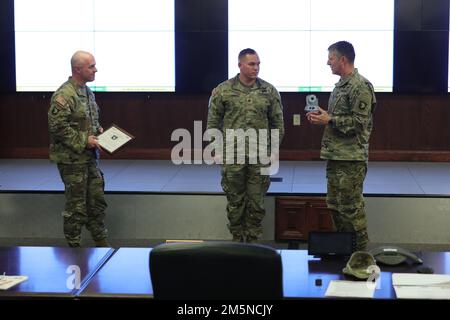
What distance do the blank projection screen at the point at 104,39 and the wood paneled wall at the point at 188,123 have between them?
0.22 meters

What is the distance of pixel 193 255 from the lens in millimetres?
1922

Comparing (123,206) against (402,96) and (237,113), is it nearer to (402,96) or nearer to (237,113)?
(237,113)

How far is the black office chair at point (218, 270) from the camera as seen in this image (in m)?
1.90

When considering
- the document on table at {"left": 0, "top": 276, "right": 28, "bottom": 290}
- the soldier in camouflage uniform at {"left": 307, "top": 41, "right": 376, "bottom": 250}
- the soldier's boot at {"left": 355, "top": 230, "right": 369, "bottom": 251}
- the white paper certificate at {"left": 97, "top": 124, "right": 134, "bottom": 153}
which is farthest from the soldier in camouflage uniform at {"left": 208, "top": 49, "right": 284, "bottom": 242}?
the document on table at {"left": 0, "top": 276, "right": 28, "bottom": 290}

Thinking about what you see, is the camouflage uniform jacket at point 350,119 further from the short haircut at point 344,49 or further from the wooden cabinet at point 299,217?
the wooden cabinet at point 299,217

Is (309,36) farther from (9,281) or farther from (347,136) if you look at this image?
(9,281)

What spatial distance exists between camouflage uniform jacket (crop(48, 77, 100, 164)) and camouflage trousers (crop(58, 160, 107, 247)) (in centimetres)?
7

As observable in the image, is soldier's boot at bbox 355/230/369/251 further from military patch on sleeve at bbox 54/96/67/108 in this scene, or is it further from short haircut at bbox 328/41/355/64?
military patch on sleeve at bbox 54/96/67/108

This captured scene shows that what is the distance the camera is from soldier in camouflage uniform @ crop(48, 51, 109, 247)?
4.52m

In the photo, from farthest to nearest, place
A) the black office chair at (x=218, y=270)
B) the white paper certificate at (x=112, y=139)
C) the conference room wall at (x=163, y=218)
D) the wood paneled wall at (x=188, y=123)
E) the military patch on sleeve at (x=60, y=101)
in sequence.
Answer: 1. the wood paneled wall at (x=188, y=123)
2. the conference room wall at (x=163, y=218)
3. the white paper certificate at (x=112, y=139)
4. the military patch on sleeve at (x=60, y=101)
5. the black office chair at (x=218, y=270)

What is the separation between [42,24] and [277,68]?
→ 2490 mm

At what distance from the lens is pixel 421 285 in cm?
234

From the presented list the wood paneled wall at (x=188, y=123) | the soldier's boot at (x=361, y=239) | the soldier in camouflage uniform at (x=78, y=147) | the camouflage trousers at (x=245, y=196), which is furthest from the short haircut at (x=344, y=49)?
the wood paneled wall at (x=188, y=123)

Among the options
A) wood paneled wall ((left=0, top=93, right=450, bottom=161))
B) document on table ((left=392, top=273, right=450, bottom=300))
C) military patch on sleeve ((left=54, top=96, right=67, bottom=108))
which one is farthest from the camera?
wood paneled wall ((left=0, top=93, right=450, bottom=161))
